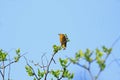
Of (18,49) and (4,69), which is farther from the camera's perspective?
(18,49)

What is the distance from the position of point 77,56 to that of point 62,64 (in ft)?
15.1

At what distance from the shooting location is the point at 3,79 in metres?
7.13

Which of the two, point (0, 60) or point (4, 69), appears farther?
point (0, 60)

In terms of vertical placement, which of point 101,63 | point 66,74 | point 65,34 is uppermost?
point 65,34

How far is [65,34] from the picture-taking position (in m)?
8.38

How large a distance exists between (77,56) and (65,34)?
16.6 ft

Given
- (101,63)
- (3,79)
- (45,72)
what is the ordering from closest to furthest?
(101,63) → (3,79) → (45,72)

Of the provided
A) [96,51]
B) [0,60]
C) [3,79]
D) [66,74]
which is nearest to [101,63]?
[96,51]

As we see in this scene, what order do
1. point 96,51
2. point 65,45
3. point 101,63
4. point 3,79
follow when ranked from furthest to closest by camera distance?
point 65,45 < point 3,79 < point 96,51 < point 101,63

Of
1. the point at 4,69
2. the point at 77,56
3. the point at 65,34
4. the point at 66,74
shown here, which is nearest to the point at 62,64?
the point at 66,74

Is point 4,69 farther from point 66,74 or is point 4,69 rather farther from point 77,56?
point 77,56

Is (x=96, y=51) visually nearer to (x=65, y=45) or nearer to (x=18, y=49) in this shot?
(x=65, y=45)

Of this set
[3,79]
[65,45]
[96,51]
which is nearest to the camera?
[96,51]

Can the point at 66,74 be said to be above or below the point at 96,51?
below
